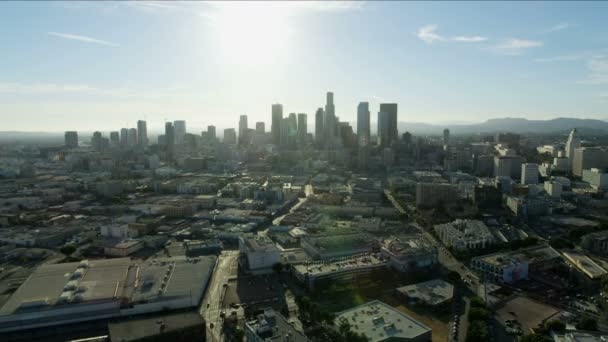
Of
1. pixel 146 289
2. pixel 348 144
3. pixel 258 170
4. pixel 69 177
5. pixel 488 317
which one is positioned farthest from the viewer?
pixel 348 144

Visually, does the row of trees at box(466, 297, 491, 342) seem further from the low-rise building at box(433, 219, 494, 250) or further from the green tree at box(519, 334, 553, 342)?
the low-rise building at box(433, 219, 494, 250)

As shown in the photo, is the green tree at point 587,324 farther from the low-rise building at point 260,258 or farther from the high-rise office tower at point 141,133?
the high-rise office tower at point 141,133

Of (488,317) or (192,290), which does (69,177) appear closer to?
(192,290)

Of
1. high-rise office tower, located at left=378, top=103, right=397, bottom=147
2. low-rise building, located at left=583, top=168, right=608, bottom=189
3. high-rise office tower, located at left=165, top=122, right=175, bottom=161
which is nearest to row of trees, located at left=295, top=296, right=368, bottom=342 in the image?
low-rise building, located at left=583, top=168, right=608, bottom=189

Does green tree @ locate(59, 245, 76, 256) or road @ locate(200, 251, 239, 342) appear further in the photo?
green tree @ locate(59, 245, 76, 256)

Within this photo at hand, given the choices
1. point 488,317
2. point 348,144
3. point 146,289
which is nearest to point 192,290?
point 146,289

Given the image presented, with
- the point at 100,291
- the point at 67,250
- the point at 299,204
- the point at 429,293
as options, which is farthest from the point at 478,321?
the point at 299,204

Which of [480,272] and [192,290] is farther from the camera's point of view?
[480,272]
